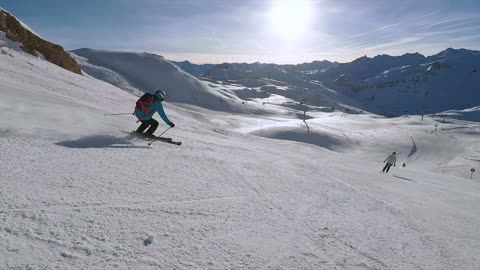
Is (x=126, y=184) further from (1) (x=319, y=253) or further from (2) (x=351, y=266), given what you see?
(2) (x=351, y=266)

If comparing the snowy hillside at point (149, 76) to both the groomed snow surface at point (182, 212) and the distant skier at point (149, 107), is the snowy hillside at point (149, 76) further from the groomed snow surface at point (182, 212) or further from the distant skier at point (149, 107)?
A: the groomed snow surface at point (182, 212)

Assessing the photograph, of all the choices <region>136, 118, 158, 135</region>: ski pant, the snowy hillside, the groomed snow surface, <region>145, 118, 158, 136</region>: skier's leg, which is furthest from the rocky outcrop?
the groomed snow surface

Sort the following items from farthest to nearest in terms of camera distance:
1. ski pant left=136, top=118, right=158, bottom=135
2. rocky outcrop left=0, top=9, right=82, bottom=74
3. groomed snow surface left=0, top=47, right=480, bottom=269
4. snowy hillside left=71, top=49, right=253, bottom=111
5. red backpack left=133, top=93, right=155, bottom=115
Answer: snowy hillside left=71, top=49, right=253, bottom=111
rocky outcrop left=0, top=9, right=82, bottom=74
ski pant left=136, top=118, right=158, bottom=135
red backpack left=133, top=93, right=155, bottom=115
groomed snow surface left=0, top=47, right=480, bottom=269

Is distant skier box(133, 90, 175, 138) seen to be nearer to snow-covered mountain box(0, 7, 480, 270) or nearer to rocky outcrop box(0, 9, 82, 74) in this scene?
snow-covered mountain box(0, 7, 480, 270)

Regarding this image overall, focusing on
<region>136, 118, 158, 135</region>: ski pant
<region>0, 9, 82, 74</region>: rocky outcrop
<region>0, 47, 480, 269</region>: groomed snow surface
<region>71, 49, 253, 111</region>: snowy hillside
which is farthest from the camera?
<region>71, 49, 253, 111</region>: snowy hillside

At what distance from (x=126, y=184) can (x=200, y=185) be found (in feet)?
4.70

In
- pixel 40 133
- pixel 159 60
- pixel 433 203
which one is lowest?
pixel 433 203

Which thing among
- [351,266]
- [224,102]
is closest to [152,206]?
[351,266]

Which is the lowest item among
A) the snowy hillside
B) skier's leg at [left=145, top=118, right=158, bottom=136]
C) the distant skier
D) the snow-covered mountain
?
the snow-covered mountain

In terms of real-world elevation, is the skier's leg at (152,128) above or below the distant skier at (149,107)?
below

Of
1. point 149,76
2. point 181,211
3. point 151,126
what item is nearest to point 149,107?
point 151,126

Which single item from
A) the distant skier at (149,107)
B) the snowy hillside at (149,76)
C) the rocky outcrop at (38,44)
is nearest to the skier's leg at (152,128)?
the distant skier at (149,107)

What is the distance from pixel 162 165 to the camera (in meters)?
7.57

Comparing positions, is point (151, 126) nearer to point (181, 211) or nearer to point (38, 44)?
point (181, 211)
